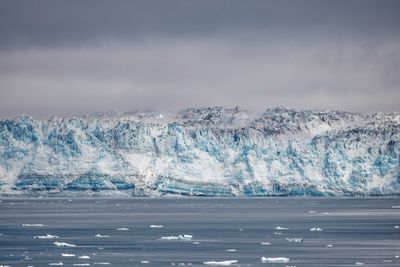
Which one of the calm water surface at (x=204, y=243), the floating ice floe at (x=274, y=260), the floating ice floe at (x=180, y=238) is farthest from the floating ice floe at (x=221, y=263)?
the floating ice floe at (x=180, y=238)

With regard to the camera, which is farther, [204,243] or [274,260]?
[204,243]

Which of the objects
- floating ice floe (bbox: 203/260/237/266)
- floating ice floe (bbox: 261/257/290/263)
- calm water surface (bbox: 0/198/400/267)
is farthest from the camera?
calm water surface (bbox: 0/198/400/267)

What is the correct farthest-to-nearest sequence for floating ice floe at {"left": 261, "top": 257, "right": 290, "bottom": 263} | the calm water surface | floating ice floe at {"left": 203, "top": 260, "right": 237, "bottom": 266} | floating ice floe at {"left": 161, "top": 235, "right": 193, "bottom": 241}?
floating ice floe at {"left": 161, "top": 235, "right": 193, "bottom": 241}, the calm water surface, floating ice floe at {"left": 261, "top": 257, "right": 290, "bottom": 263}, floating ice floe at {"left": 203, "top": 260, "right": 237, "bottom": 266}

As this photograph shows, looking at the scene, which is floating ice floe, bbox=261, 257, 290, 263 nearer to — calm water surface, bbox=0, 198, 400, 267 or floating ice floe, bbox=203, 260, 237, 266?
calm water surface, bbox=0, 198, 400, 267

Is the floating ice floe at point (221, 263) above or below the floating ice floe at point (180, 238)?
below

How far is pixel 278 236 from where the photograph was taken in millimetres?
97750

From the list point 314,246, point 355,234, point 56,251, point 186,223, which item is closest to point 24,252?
point 56,251

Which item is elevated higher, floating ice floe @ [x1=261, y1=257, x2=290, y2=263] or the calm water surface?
the calm water surface

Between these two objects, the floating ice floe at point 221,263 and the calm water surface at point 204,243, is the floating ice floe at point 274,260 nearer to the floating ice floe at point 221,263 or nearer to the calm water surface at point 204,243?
the calm water surface at point 204,243

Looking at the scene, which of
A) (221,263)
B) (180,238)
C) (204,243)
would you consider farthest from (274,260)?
(180,238)

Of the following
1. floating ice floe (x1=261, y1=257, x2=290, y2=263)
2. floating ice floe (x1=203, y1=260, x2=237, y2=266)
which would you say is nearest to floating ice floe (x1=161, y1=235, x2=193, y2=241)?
floating ice floe (x1=261, y1=257, x2=290, y2=263)

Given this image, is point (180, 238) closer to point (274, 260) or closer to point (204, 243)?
point (204, 243)

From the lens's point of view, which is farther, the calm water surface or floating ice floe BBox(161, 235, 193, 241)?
floating ice floe BBox(161, 235, 193, 241)

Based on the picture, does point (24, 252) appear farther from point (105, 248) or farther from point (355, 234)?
point (355, 234)
